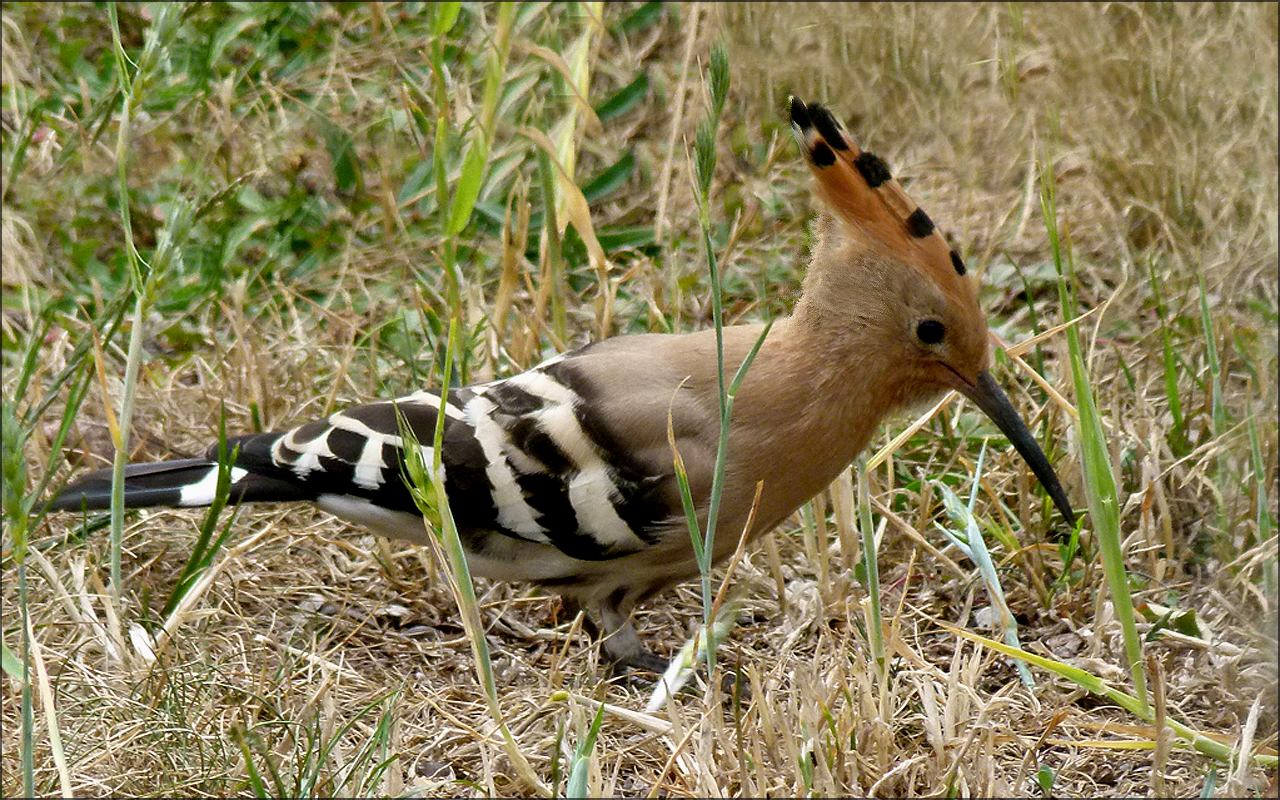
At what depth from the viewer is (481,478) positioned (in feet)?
7.26

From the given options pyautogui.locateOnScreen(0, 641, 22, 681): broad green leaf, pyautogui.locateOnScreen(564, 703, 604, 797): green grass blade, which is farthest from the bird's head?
pyautogui.locateOnScreen(0, 641, 22, 681): broad green leaf

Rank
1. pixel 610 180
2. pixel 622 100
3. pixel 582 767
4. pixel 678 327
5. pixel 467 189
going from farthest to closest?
pixel 622 100 < pixel 610 180 < pixel 678 327 < pixel 467 189 < pixel 582 767

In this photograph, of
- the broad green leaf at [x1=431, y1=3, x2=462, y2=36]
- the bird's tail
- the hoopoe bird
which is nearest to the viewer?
the broad green leaf at [x1=431, y1=3, x2=462, y2=36]

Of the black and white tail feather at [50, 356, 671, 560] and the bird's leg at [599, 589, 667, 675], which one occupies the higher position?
the black and white tail feather at [50, 356, 671, 560]

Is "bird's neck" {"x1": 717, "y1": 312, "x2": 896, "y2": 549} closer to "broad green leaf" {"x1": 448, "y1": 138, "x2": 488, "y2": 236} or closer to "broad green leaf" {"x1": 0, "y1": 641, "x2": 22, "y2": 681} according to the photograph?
"broad green leaf" {"x1": 448, "y1": 138, "x2": 488, "y2": 236}

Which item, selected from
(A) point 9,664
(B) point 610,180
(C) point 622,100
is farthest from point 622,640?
(C) point 622,100

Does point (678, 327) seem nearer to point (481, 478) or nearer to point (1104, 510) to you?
point (481, 478)

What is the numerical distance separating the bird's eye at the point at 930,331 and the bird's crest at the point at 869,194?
0.07 m

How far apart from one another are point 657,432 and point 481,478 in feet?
0.86

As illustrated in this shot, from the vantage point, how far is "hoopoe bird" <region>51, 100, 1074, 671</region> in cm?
209

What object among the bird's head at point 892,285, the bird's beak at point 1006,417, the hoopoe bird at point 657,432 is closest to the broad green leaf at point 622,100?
the hoopoe bird at point 657,432

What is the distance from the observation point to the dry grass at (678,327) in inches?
72.0

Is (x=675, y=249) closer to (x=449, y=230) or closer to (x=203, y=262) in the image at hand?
(x=203, y=262)

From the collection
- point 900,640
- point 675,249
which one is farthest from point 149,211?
point 900,640
